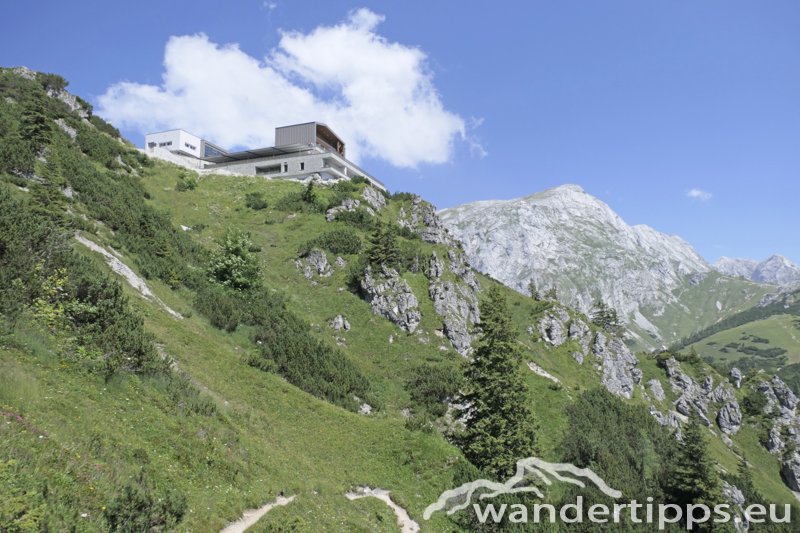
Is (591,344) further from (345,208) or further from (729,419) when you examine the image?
(345,208)

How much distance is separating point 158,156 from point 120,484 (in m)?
87.7

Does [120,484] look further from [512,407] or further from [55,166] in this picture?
[55,166]

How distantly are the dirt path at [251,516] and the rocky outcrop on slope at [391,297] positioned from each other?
3270 centimetres

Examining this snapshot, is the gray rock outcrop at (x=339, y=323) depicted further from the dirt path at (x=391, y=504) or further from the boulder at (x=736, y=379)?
the boulder at (x=736, y=379)

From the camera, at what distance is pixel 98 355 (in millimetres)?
16672

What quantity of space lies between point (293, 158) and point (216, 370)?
7136cm

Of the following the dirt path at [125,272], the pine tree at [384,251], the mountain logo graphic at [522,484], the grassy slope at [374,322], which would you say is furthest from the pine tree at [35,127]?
the mountain logo graphic at [522,484]

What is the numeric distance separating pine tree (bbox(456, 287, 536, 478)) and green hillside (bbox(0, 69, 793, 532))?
138 centimetres

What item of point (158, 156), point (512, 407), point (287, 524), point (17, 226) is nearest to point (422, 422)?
point (512, 407)

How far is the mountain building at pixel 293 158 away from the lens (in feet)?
288

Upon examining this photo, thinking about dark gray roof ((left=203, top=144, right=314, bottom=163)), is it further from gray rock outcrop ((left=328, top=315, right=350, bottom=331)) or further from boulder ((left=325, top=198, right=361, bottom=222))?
gray rock outcrop ((left=328, top=315, right=350, bottom=331))

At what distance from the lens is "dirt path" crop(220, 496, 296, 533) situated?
13.2m

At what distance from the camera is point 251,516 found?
14.3 m

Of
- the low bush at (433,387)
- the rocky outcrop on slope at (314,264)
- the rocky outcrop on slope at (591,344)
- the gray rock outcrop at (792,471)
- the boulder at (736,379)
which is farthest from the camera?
the boulder at (736,379)
